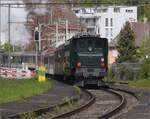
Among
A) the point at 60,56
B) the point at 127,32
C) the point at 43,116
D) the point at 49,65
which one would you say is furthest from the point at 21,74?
the point at 43,116

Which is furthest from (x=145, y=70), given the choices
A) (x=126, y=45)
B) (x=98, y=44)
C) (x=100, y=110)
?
(x=126, y=45)

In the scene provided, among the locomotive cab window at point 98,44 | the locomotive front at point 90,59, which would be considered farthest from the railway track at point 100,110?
the locomotive cab window at point 98,44

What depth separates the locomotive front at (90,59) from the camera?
41625 millimetres

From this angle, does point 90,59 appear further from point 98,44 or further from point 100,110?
point 100,110

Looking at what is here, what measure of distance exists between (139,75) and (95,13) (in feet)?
377

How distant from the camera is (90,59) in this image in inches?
1644

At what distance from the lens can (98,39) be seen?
42.4 meters

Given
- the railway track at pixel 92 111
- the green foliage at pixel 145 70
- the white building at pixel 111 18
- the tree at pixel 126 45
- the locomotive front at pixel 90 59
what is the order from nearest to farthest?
the railway track at pixel 92 111 < the locomotive front at pixel 90 59 < the green foliage at pixel 145 70 < the tree at pixel 126 45 < the white building at pixel 111 18

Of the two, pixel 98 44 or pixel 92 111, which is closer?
pixel 92 111

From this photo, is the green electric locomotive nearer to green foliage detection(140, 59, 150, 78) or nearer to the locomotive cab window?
the locomotive cab window

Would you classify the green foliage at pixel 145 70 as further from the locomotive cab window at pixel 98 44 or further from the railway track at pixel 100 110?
the railway track at pixel 100 110

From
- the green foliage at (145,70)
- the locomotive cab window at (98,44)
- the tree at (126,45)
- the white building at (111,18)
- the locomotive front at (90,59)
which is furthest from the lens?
the white building at (111,18)

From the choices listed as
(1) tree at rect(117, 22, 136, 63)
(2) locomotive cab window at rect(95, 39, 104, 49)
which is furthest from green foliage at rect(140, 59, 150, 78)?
(1) tree at rect(117, 22, 136, 63)

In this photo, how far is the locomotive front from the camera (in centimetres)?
4162
